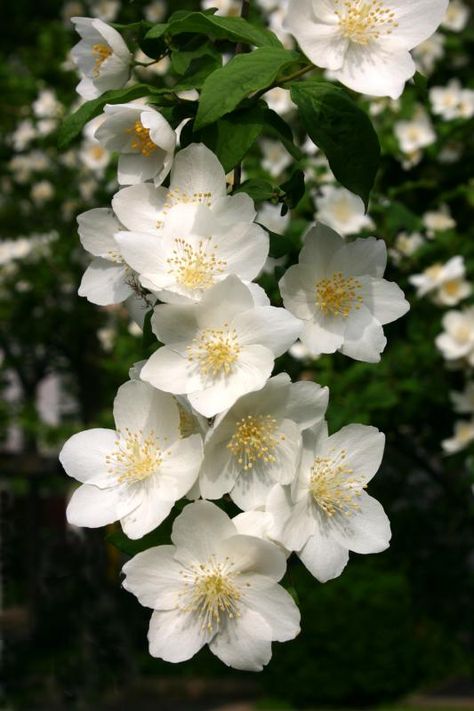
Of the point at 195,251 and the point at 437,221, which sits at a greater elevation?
the point at 195,251

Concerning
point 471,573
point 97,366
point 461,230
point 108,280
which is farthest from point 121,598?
point 108,280

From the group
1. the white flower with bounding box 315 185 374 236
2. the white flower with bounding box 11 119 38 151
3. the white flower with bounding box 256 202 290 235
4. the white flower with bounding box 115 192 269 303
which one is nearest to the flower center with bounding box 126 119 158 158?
the white flower with bounding box 115 192 269 303

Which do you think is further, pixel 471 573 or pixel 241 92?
pixel 471 573

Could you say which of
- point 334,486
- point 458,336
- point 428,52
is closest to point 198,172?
point 334,486

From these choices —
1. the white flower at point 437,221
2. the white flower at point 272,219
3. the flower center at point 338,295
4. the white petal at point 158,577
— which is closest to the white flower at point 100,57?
the flower center at point 338,295

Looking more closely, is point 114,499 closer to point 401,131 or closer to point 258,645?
point 258,645

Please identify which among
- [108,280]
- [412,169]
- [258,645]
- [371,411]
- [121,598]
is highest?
[108,280]

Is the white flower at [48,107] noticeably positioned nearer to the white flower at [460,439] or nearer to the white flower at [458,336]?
the white flower at [458,336]

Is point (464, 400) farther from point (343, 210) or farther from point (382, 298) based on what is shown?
point (382, 298)
